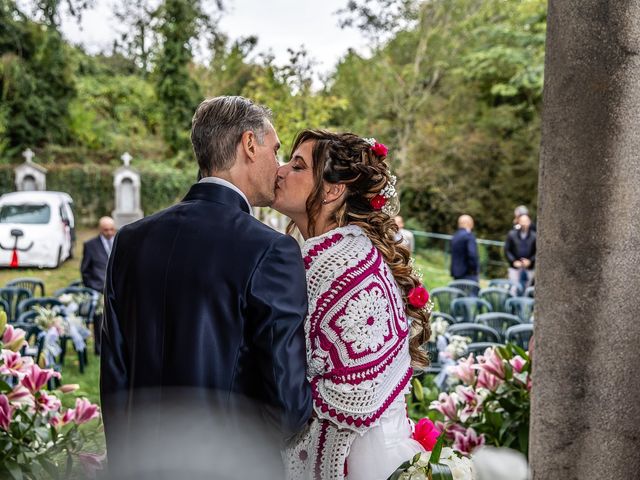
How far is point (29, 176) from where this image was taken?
21703 mm

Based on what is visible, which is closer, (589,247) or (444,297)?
(589,247)

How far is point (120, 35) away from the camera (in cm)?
2452

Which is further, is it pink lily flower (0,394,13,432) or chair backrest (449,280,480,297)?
chair backrest (449,280,480,297)

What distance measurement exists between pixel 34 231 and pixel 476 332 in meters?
13.2

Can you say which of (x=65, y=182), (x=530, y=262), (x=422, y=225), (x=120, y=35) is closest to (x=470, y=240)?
(x=530, y=262)

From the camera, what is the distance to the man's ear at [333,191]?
7.47 feet

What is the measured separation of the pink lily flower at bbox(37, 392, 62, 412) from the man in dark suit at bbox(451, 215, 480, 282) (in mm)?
8170

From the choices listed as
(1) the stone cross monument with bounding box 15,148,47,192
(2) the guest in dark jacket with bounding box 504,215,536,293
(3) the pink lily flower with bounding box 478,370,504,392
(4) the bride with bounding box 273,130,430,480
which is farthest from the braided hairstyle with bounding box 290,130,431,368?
(1) the stone cross monument with bounding box 15,148,47,192

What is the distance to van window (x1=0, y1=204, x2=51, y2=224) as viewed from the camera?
1686 cm

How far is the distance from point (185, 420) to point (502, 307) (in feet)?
26.9

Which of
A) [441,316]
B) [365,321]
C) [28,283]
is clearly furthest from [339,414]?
[28,283]

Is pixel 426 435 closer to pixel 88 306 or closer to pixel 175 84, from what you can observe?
pixel 88 306

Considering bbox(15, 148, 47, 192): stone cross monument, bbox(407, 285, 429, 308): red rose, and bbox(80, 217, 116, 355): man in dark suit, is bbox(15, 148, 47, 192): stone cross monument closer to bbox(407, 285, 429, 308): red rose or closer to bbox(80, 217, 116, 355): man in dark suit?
bbox(80, 217, 116, 355): man in dark suit

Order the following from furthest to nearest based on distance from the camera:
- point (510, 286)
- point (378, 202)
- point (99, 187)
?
point (99, 187)
point (510, 286)
point (378, 202)
